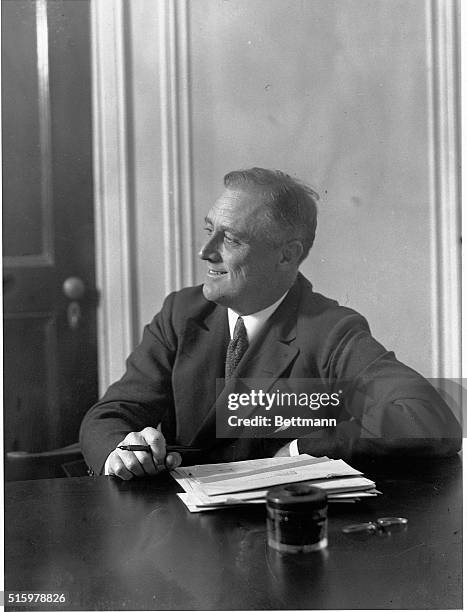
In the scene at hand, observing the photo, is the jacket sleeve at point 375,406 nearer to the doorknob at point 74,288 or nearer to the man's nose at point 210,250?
the man's nose at point 210,250

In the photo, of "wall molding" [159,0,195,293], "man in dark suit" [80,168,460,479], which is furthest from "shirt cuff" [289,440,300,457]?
"wall molding" [159,0,195,293]

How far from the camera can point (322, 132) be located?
54.0 inches

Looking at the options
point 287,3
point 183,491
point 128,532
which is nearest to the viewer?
point 128,532

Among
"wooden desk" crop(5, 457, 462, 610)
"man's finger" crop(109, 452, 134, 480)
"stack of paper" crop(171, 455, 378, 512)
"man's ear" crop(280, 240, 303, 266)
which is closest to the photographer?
"wooden desk" crop(5, 457, 462, 610)

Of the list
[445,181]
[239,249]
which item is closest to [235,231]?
[239,249]

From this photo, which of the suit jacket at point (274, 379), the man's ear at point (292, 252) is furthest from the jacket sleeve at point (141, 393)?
the man's ear at point (292, 252)

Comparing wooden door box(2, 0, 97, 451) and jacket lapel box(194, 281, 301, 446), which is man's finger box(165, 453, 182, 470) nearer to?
jacket lapel box(194, 281, 301, 446)

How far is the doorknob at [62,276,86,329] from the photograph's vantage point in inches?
54.9

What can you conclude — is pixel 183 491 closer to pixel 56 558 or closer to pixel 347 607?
pixel 56 558

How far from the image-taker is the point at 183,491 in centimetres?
123

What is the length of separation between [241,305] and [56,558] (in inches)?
24.9

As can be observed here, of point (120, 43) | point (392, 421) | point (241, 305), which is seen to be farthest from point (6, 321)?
point (392, 421)

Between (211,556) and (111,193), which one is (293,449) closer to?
(211,556)

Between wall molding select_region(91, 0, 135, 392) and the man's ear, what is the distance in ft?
1.04
